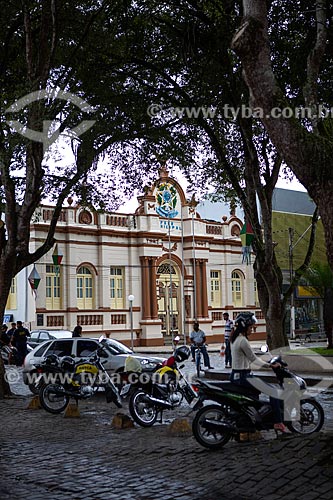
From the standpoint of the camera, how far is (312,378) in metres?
16.8

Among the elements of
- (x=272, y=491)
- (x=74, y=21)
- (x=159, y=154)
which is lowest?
(x=272, y=491)

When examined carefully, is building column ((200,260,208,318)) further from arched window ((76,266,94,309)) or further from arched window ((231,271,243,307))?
arched window ((76,266,94,309))

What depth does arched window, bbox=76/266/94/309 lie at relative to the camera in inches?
1455

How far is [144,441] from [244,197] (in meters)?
7.73

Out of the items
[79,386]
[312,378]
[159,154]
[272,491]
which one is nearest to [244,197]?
[159,154]

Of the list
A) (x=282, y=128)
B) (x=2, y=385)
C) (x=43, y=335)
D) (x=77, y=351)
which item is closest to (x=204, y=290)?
(x=43, y=335)

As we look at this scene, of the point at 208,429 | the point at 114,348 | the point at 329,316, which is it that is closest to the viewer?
the point at 208,429

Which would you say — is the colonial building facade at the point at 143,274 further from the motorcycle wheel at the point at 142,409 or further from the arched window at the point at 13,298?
the motorcycle wheel at the point at 142,409

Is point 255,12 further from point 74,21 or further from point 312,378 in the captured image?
point 312,378

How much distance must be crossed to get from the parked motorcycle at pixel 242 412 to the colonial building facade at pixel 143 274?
955 inches

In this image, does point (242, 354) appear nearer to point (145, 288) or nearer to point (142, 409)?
point (142, 409)

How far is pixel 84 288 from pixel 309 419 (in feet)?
94.2

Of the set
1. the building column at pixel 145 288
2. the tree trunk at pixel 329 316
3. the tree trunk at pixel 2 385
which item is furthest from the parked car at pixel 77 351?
the building column at pixel 145 288

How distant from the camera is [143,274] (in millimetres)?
39156
